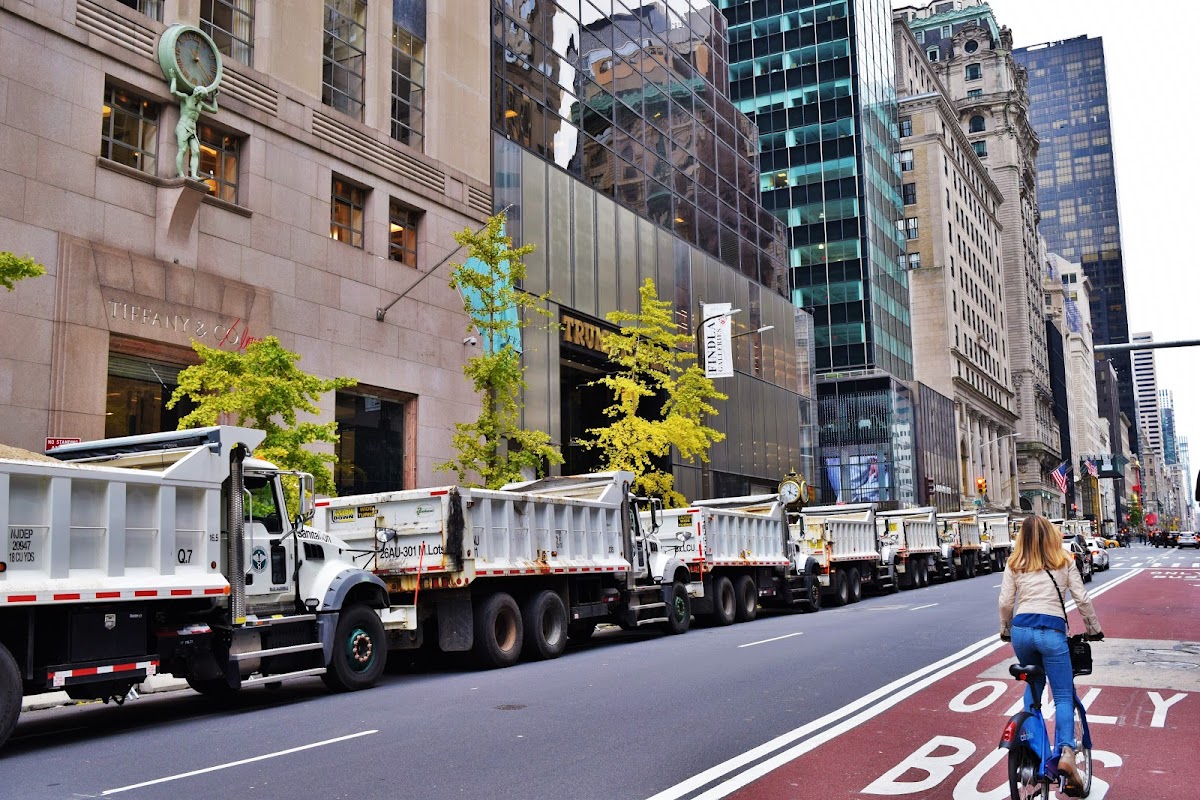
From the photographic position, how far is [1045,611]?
6.51 m

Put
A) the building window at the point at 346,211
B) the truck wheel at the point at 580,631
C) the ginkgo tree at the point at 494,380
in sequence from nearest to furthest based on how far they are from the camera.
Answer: the truck wheel at the point at 580,631
the ginkgo tree at the point at 494,380
the building window at the point at 346,211

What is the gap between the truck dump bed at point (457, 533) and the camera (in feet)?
49.0

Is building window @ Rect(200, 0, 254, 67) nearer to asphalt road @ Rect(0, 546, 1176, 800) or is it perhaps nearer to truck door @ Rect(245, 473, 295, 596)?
truck door @ Rect(245, 473, 295, 596)

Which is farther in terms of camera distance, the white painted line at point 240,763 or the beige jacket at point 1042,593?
the white painted line at point 240,763

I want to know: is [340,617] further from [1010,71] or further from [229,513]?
[1010,71]

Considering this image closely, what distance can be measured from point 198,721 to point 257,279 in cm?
1438

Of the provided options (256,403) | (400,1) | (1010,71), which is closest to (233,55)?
(400,1)

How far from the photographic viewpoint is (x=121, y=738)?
10.1 m

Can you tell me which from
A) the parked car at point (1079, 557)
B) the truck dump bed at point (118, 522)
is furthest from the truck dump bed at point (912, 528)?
the truck dump bed at point (118, 522)

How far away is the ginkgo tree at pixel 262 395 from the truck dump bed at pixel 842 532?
14.3 meters

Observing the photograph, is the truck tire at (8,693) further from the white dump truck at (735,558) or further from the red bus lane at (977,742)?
the white dump truck at (735,558)

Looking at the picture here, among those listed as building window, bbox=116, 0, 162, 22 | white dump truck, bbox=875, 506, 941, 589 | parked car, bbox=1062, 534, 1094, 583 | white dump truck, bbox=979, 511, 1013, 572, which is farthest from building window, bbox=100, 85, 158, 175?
white dump truck, bbox=979, 511, 1013, 572

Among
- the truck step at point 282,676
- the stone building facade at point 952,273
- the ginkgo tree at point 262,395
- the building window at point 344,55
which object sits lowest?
the truck step at point 282,676

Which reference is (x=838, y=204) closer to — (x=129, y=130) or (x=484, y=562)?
(x=129, y=130)
